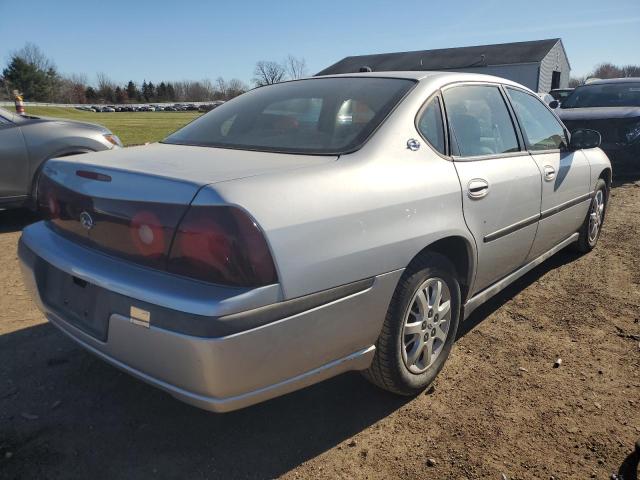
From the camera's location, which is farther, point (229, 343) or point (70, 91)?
point (70, 91)

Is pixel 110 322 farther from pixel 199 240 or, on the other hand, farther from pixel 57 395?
pixel 57 395

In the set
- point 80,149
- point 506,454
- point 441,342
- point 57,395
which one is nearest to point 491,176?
point 441,342

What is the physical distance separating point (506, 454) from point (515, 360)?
89cm

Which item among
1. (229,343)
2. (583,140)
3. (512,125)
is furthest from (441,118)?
(583,140)

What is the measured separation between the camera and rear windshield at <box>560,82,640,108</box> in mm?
9453

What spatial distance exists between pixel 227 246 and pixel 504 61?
4758 centimetres

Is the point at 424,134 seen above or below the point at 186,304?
above

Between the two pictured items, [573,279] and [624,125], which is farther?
[624,125]

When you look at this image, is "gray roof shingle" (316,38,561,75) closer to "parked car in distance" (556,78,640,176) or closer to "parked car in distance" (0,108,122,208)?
"parked car in distance" (556,78,640,176)

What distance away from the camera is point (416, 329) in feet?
8.32

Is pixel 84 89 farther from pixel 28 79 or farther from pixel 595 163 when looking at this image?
pixel 595 163

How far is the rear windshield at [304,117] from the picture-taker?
2.47 metres

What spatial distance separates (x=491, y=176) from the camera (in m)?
2.91

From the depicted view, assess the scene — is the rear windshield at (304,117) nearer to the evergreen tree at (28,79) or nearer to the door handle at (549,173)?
the door handle at (549,173)
